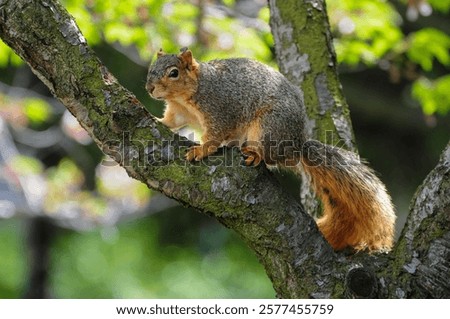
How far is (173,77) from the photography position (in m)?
2.65

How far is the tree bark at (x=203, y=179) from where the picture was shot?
79.0 inches

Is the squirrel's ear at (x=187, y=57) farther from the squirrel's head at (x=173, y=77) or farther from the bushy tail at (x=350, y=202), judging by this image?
the bushy tail at (x=350, y=202)

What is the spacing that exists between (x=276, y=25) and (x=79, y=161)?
13.2ft

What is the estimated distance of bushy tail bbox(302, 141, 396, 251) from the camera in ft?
7.81

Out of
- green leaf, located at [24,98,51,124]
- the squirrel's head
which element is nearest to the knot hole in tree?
the squirrel's head

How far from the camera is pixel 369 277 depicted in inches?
76.6

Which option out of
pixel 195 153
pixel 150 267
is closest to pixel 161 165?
pixel 195 153

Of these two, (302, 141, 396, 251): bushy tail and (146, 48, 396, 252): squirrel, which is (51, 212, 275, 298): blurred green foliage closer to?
(146, 48, 396, 252): squirrel

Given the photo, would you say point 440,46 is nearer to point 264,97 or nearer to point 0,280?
point 264,97

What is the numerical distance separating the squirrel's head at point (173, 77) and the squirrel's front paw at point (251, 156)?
1.47 ft

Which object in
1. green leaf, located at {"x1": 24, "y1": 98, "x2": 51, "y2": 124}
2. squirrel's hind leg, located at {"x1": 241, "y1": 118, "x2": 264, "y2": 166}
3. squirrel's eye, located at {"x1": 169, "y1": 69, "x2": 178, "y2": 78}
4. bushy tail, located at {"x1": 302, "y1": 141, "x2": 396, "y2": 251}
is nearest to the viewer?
squirrel's hind leg, located at {"x1": 241, "y1": 118, "x2": 264, "y2": 166}

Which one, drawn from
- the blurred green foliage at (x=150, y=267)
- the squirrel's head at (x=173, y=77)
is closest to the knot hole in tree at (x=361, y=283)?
the squirrel's head at (x=173, y=77)

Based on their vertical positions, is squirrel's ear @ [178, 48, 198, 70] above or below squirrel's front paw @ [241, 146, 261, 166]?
above
